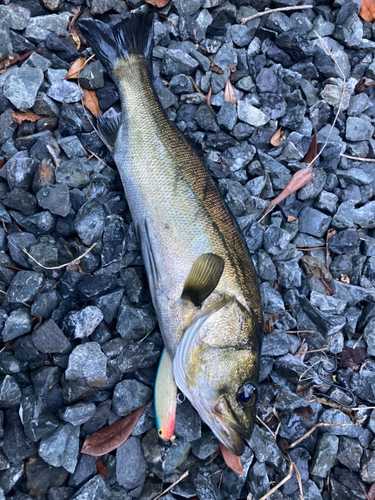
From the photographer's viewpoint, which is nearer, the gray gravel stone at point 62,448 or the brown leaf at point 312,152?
the gray gravel stone at point 62,448

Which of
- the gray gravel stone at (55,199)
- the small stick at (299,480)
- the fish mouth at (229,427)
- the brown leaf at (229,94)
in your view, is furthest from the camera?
the brown leaf at (229,94)

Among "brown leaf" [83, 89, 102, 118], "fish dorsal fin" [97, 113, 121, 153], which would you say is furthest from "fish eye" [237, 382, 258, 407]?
"brown leaf" [83, 89, 102, 118]

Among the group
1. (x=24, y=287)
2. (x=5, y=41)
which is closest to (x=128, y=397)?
(x=24, y=287)

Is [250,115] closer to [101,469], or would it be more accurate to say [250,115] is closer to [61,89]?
[61,89]

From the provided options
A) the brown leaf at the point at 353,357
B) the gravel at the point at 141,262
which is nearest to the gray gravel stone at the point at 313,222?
the gravel at the point at 141,262

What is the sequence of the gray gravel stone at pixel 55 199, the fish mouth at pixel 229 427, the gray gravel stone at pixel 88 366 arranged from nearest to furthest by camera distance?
the fish mouth at pixel 229 427
the gray gravel stone at pixel 88 366
the gray gravel stone at pixel 55 199

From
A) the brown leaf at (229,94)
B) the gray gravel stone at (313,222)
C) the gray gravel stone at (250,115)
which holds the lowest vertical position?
the gray gravel stone at (313,222)

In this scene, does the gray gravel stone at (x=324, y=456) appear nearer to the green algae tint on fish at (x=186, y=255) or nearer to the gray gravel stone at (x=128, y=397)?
the green algae tint on fish at (x=186, y=255)

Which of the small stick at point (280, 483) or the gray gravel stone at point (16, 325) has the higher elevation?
the gray gravel stone at point (16, 325)
